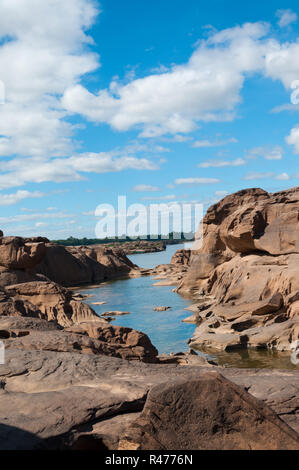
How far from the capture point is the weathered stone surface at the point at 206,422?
14.7 feet

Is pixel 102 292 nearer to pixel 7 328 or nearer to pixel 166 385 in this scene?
pixel 7 328

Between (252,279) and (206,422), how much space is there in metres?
20.2

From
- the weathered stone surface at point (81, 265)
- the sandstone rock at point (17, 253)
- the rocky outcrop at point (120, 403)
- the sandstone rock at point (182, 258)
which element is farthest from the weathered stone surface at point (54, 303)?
the sandstone rock at point (182, 258)

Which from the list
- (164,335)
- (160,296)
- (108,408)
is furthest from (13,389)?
(160,296)

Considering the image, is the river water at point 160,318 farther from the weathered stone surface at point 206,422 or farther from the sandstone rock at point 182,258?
the sandstone rock at point 182,258

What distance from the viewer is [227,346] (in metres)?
17.6

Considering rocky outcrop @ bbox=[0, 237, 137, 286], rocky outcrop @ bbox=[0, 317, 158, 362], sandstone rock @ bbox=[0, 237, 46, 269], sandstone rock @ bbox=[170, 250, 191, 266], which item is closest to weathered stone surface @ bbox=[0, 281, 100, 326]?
rocky outcrop @ bbox=[0, 317, 158, 362]

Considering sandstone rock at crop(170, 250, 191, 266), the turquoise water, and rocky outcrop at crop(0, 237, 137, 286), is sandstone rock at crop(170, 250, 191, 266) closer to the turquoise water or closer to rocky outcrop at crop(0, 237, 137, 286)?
rocky outcrop at crop(0, 237, 137, 286)

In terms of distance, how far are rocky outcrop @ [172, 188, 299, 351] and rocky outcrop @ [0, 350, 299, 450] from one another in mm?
10380

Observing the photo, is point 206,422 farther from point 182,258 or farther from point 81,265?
point 182,258

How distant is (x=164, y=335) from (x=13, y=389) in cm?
1526

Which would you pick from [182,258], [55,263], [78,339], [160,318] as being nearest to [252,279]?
[160,318]

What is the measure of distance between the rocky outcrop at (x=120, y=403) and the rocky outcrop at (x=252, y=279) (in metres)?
10.4

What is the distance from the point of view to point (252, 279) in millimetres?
24172
